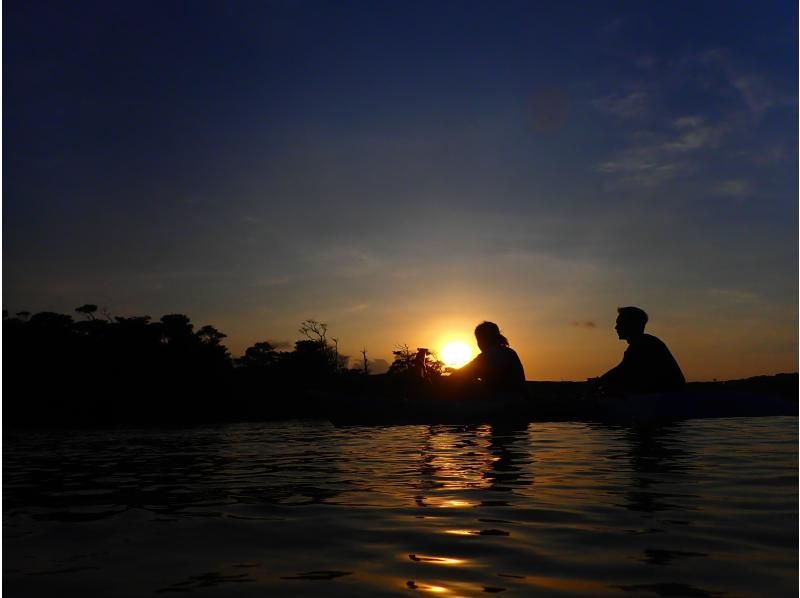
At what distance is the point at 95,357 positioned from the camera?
3831 centimetres

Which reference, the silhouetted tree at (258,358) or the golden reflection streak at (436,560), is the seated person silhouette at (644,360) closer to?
the golden reflection streak at (436,560)

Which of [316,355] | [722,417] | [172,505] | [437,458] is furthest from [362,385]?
[172,505]

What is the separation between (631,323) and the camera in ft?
43.9

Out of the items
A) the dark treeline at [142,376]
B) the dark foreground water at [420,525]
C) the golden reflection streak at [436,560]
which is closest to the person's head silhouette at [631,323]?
the dark foreground water at [420,525]

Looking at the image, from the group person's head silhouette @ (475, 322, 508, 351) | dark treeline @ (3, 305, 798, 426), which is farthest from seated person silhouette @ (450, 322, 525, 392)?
dark treeline @ (3, 305, 798, 426)

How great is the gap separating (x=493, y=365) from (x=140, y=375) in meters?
28.7

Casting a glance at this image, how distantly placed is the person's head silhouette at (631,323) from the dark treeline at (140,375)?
64.4 ft

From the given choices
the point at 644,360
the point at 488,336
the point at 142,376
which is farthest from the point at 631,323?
the point at 142,376

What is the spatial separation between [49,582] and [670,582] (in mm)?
2841

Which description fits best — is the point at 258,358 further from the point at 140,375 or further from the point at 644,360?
the point at 644,360

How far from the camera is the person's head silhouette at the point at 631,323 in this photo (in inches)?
526

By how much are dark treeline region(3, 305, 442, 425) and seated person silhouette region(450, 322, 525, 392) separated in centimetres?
1816

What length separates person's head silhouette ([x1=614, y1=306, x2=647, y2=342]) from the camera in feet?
43.8

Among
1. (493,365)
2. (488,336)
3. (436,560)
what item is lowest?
(436,560)
